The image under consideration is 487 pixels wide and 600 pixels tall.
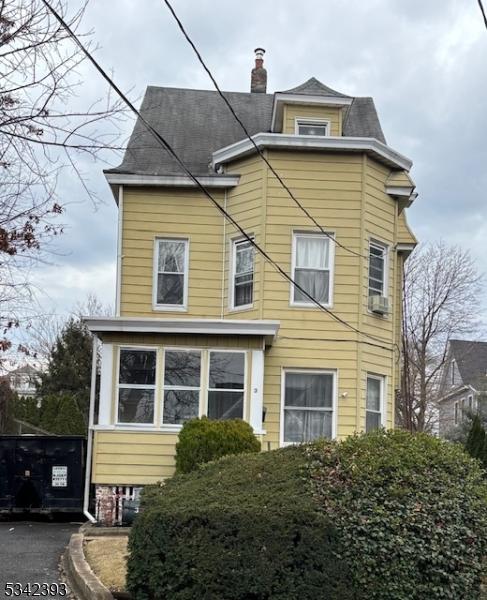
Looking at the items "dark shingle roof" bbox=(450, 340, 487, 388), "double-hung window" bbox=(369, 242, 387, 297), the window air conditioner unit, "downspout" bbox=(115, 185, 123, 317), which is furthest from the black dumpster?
"dark shingle roof" bbox=(450, 340, 487, 388)

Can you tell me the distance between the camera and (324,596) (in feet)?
17.9

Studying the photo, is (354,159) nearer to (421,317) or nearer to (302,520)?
(302,520)

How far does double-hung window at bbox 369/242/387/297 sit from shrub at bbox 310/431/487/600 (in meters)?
8.17

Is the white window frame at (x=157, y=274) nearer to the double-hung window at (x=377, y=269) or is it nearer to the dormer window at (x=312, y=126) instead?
the dormer window at (x=312, y=126)

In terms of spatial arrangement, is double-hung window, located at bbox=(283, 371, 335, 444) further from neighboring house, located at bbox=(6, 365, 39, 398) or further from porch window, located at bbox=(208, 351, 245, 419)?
neighboring house, located at bbox=(6, 365, 39, 398)

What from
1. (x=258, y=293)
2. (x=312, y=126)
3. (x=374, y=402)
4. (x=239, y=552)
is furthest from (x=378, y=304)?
(x=239, y=552)

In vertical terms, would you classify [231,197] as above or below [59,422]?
above

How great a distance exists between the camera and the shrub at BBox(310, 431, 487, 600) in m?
5.59

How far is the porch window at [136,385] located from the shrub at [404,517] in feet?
22.4

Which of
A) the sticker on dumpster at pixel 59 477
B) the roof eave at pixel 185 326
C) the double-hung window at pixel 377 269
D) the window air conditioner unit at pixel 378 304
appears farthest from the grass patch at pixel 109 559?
the double-hung window at pixel 377 269

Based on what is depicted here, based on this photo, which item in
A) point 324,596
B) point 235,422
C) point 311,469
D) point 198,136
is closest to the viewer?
point 324,596

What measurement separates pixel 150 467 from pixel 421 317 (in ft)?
74.8

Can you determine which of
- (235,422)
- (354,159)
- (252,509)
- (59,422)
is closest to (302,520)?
(252,509)

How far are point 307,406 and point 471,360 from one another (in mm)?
35050
